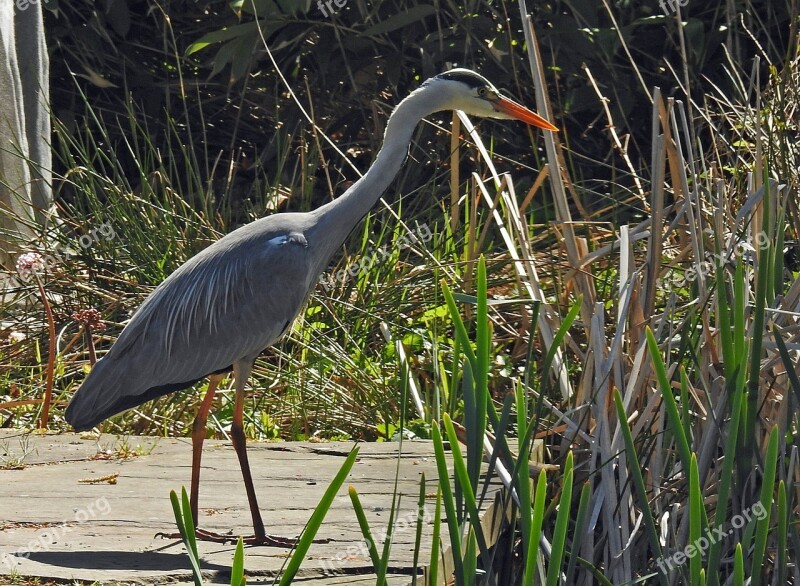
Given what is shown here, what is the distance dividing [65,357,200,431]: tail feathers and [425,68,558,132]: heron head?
141cm

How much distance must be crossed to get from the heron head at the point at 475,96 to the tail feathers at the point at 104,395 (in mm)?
1413

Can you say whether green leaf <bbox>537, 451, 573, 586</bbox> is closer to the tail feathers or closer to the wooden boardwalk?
the wooden boardwalk

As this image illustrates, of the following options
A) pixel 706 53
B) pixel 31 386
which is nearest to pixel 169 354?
pixel 31 386

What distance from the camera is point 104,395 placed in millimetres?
3717

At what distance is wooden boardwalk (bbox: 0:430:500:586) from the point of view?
9.96 feet

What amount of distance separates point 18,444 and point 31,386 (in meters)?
0.76

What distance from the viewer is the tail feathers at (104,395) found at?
3.69 m

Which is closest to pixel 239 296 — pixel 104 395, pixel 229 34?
pixel 104 395

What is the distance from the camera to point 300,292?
3895mm

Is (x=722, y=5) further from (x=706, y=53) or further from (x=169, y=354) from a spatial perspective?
(x=169, y=354)

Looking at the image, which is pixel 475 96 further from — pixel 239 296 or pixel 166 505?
pixel 166 505

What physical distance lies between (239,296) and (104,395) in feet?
1.81

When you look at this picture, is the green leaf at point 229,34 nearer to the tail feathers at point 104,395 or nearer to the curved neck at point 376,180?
the curved neck at point 376,180

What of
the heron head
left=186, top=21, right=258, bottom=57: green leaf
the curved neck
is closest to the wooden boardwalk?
the curved neck
